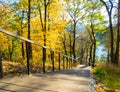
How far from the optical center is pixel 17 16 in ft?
94.3

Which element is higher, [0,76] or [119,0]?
[119,0]

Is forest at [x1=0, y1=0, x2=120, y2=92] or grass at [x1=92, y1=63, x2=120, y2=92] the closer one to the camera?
grass at [x1=92, y1=63, x2=120, y2=92]

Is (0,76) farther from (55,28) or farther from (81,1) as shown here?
(81,1)

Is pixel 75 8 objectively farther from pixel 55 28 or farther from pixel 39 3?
pixel 39 3

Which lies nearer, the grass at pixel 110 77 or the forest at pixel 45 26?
the grass at pixel 110 77

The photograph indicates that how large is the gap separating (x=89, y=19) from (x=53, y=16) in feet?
63.8

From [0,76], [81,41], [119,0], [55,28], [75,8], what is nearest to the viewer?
[0,76]

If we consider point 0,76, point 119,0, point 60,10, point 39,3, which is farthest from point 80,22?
point 0,76

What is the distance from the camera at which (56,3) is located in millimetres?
27734

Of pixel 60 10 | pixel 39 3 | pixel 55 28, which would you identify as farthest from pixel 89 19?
pixel 39 3

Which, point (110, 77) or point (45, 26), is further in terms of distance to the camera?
point (45, 26)

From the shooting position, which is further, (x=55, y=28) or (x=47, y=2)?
(x=55, y=28)

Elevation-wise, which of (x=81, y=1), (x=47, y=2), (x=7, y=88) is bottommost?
(x=7, y=88)

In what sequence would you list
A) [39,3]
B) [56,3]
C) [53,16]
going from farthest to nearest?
[53,16] → [56,3] → [39,3]
